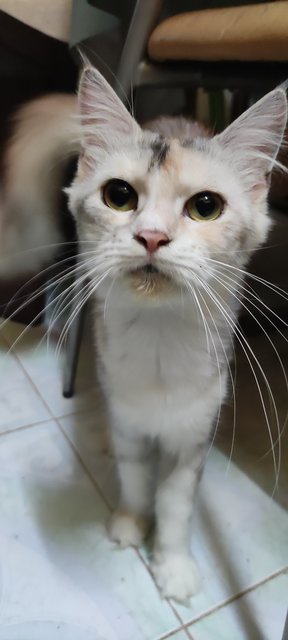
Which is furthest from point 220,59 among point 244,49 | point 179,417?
point 179,417

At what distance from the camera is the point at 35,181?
3.30 feet

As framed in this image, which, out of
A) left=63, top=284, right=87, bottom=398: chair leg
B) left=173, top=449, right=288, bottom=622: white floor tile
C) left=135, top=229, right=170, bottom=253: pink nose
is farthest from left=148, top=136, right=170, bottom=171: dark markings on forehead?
left=173, top=449, right=288, bottom=622: white floor tile

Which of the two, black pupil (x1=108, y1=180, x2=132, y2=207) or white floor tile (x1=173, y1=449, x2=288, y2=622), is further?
white floor tile (x1=173, y1=449, x2=288, y2=622)

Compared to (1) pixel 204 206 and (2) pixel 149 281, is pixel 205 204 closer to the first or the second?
(1) pixel 204 206

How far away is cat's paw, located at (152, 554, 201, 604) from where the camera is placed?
0.79m

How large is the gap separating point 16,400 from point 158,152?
0.73 meters

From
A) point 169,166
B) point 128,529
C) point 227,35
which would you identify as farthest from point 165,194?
point 128,529

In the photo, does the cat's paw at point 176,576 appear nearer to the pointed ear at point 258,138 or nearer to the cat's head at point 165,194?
the cat's head at point 165,194

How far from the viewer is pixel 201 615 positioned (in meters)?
0.78

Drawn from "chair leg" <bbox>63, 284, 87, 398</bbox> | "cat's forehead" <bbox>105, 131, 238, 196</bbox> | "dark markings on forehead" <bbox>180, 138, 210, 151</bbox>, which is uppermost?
"dark markings on forehead" <bbox>180, 138, 210, 151</bbox>

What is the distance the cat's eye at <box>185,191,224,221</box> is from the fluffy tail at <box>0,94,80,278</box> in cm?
33

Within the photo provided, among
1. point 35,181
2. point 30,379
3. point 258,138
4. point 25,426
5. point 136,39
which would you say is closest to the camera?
point 258,138

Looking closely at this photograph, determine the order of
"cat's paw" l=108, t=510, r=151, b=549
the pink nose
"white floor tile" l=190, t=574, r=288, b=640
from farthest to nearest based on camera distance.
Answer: "cat's paw" l=108, t=510, r=151, b=549
"white floor tile" l=190, t=574, r=288, b=640
the pink nose

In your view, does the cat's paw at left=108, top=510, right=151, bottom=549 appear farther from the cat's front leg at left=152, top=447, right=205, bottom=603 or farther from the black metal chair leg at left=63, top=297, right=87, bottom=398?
the black metal chair leg at left=63, top=297, right=87, bottom=398
